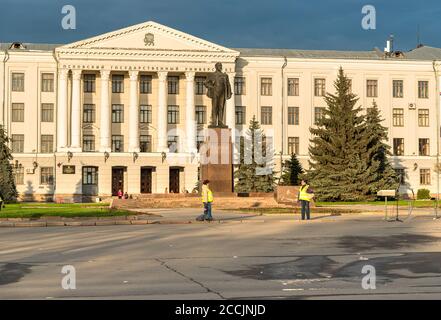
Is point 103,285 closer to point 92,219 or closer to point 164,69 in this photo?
point 92,219

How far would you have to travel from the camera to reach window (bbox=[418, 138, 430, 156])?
2945 inches

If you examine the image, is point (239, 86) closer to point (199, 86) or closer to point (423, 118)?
point (199, 86)

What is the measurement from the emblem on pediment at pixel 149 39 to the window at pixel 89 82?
21.6 feet

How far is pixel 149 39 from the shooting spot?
221 ft

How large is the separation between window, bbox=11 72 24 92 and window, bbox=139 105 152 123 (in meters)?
11.7

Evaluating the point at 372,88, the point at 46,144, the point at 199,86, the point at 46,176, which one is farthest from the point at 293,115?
the point at 46,176

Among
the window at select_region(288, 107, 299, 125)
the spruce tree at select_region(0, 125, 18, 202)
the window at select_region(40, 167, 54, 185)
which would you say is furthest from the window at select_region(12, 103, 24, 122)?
the window at select_region(288, 107, 299, 125)

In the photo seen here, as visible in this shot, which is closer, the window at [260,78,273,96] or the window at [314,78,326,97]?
the window at [260,78,273,96]

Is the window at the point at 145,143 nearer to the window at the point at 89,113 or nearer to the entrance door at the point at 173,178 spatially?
the entrance door at the point at 173,178

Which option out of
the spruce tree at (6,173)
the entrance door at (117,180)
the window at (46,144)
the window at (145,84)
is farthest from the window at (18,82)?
the spruce tree at (6,173)

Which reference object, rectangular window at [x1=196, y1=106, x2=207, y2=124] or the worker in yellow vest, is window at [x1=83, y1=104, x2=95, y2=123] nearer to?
rectangular window at [x1=196, y1=106, x2=207, y2=124]

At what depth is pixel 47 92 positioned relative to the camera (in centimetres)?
6912
